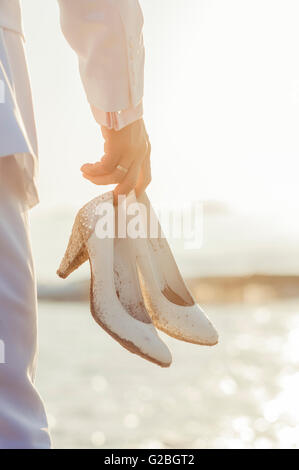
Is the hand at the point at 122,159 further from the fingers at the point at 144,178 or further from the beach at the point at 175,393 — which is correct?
the beach at the point at 175,393

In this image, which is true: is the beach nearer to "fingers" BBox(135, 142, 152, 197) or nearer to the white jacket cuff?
"fingers" BBox(135, 142, 152, 197)

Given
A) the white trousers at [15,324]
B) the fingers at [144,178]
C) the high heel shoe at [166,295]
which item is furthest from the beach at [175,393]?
the white trousers at [15,324]

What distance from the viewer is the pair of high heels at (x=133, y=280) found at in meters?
1.03

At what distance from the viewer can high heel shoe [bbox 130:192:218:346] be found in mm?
1113

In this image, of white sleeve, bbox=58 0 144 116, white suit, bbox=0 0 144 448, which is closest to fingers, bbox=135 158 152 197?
white sleeve, bbox=58 0 144 116

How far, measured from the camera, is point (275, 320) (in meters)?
5.09

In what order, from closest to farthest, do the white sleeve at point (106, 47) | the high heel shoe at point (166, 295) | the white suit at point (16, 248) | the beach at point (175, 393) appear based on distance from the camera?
the white suit at point (16, 248)
the white sleeve at point (106, 47)
the high heel shoe at point (166, 295)
the beach at point (175, 393)

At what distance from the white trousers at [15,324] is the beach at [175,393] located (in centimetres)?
158

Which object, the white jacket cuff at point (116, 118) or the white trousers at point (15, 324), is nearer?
the white trousers at point (15, 324)

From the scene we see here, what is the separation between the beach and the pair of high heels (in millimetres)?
1358

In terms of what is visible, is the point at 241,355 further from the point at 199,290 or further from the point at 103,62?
the point at 199,290

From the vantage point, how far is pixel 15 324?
86 centimetres

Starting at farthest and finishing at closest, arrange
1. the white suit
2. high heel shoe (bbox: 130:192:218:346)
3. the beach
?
1. the beach
2. high heel shoe (bbox: 130:192:218:346)
3. the white suit

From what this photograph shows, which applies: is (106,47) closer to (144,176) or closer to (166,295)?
(144,176)
